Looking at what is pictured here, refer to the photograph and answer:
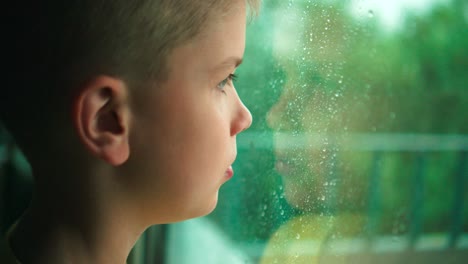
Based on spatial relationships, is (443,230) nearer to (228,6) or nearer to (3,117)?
(228,6)

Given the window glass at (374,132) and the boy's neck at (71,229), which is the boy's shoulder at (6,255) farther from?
the window glass at (374,132)

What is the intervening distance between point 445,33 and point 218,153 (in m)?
0.31

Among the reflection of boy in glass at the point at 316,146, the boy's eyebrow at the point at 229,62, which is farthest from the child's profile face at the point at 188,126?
the reflection of boy in glass at the point at 316,146

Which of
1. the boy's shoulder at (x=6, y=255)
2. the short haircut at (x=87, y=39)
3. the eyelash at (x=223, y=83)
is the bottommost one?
the boy's shoulder at (x=6, y=255)

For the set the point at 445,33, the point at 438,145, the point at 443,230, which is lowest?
the point at 443,230

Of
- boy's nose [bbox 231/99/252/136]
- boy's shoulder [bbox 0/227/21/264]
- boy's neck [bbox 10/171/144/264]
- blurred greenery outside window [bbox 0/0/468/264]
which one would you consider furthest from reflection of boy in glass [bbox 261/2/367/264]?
boy's shoulder [bbox 0/227/21/264]

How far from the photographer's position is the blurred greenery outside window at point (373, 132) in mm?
720

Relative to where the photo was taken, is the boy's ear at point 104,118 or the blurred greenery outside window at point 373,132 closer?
the boy's ear at point 104,118

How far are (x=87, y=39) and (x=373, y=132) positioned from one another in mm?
390

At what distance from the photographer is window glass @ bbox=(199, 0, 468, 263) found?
2.36 feet

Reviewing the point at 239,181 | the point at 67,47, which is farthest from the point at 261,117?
the point at 67,47

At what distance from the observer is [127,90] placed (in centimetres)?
62

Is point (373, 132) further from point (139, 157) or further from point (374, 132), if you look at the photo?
point (139, 157)

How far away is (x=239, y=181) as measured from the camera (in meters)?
1.02
